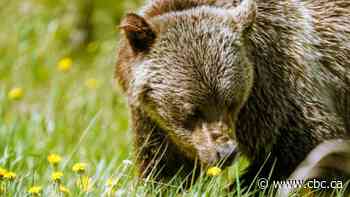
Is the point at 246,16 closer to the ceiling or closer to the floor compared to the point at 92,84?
closer to the ceiling

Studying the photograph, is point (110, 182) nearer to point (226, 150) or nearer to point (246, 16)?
point (226, 150)

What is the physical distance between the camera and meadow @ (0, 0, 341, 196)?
4.91 m

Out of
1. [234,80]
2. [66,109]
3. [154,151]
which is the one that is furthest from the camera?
[66,109]

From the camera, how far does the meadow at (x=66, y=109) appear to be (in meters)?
4.91

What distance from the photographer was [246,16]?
507 cm

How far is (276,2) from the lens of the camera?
5.44 meters

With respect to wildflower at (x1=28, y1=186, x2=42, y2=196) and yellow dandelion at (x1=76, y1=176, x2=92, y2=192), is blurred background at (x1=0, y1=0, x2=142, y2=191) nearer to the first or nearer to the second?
yellow dandelion at (x1=76, y1=176, x2=92, y2=192)

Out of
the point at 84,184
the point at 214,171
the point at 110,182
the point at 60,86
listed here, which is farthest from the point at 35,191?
the point at 60,86

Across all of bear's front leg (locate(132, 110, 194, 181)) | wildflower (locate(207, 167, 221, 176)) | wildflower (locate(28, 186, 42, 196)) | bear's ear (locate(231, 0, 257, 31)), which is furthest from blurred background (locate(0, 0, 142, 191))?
bear's ear (locate(231, 0, 257, 31))

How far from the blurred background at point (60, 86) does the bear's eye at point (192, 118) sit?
66 cm

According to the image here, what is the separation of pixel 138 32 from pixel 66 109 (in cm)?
260

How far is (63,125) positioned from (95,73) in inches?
64.7

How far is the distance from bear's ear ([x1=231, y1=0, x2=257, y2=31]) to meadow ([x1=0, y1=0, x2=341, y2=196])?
34.8 inches

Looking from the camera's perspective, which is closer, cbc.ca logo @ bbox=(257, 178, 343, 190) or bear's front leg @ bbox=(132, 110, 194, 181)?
cbc.ca logo @ bbox=(257, 178, 343, 190)
